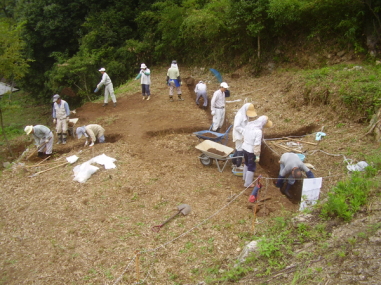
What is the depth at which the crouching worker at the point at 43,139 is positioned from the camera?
358 inches

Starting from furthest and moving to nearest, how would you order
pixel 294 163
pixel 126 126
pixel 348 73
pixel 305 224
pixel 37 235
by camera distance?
pixel 126 126 → pixel 348 73 → pixel 294 163 → pixel 37 235 → pixel 305 224

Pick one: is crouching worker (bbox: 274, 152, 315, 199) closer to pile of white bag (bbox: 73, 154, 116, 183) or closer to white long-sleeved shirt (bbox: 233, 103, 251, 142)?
white long-sleeved shirt (bbox: 233, 103, 251, 142)

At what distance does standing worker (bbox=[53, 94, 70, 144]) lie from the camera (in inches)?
380

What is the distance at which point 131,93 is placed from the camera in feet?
46.6

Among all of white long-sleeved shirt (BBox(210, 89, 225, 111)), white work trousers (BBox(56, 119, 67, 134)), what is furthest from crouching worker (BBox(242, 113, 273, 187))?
white work trousers (BBox(56, 119, 67, 134))

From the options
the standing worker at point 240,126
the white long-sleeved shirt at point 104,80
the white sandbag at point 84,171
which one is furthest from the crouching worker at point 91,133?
the standing worker at point 240,126

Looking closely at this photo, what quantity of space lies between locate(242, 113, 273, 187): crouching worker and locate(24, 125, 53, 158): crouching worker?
19.3 ft

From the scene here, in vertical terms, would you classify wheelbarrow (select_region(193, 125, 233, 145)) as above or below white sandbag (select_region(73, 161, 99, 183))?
above

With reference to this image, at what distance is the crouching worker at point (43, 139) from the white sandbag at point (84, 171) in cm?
195

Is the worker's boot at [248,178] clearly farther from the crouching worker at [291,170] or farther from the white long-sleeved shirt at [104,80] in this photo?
the white long-sleeved shirt at [104,80]

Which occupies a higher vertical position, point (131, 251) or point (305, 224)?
point (305, 224)

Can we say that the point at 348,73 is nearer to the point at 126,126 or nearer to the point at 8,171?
the point at 126,126

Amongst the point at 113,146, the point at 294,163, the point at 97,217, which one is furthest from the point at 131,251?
the point at 113,146

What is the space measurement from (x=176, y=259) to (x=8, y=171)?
6.18 m
